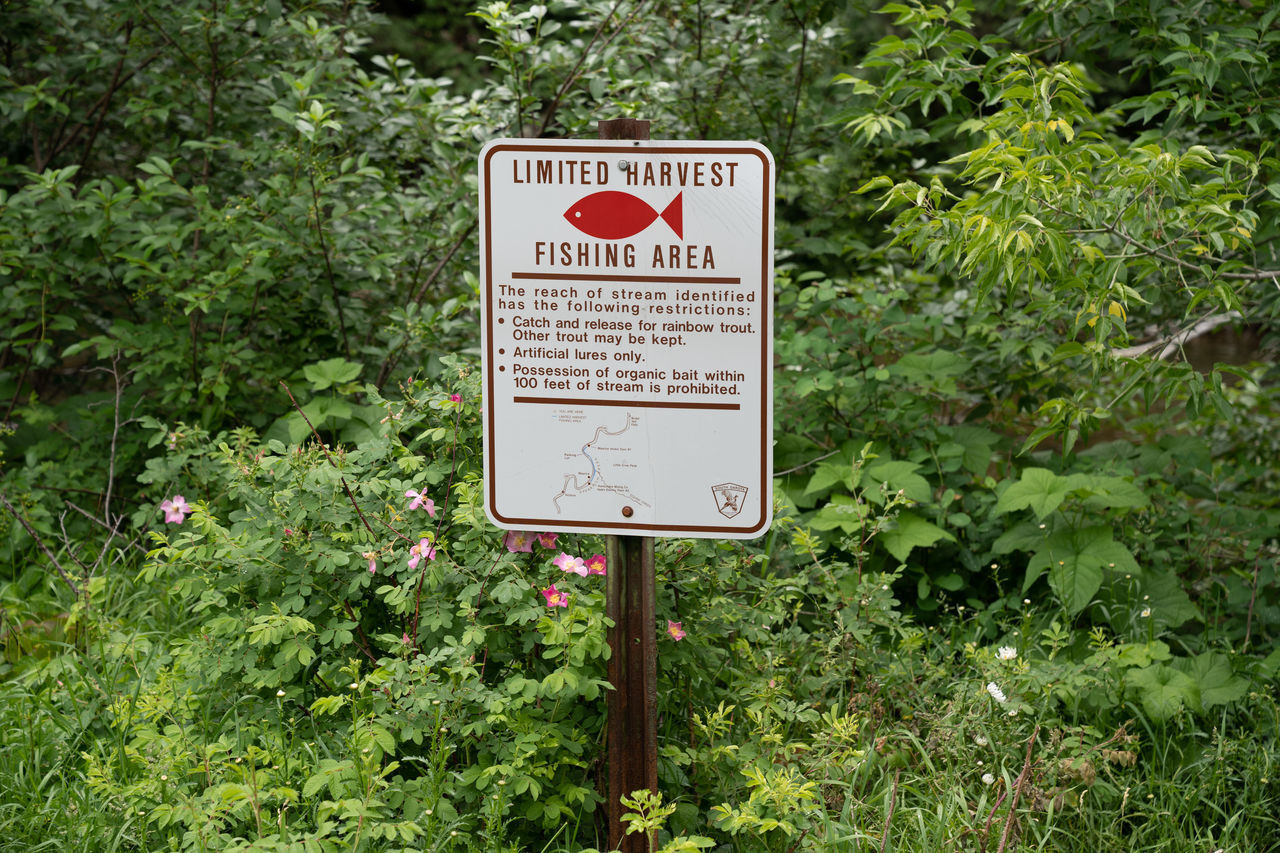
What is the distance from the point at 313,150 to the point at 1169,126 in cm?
303

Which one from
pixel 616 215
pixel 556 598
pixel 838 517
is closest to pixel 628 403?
pixel 616 215

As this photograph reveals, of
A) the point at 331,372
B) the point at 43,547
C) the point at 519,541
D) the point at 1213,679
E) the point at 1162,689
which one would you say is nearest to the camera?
the point at 519,541

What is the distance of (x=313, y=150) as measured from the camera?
13.8 feet

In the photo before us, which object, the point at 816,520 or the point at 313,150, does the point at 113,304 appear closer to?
the point at 313,150

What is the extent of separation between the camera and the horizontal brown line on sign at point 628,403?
2.15 meters

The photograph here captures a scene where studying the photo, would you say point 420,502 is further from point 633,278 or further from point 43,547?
point 43,547

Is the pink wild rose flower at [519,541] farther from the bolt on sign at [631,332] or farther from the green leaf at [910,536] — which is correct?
the green leaf at [910,536]

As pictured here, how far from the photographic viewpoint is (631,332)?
7.09ft

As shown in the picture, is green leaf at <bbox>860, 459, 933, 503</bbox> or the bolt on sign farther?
green leaf at <bbox>860, 459, 933, 503</bbox>

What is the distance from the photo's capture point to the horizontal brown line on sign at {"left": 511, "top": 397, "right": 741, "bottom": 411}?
7.06ft

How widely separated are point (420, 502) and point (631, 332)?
73 cm

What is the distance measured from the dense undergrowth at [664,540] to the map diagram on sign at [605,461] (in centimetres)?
14

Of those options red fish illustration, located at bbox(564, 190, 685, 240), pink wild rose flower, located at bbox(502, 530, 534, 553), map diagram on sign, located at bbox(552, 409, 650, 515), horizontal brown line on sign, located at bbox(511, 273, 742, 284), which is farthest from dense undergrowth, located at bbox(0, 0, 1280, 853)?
red fish illustration, located at bbox(564, 190, 685, 240)

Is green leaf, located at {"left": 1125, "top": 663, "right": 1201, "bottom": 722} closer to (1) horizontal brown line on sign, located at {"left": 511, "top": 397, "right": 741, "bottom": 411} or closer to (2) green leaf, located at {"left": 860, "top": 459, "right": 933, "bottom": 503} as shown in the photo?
(2) green leaf, located at {"left": 860, "top": 459, "right": 933, "bottom": 503}
